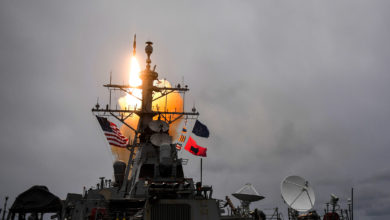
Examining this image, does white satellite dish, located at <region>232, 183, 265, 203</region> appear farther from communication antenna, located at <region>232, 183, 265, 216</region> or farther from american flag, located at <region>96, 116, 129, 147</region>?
american flag, located at <region>96, 116, 129, 147</region>

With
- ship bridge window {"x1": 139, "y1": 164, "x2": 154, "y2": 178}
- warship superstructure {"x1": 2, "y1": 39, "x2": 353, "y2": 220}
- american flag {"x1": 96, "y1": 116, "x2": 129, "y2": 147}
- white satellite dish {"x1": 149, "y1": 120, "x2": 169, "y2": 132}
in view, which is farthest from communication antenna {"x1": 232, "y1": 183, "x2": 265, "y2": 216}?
american flag {"x1": 96, "y1": 116, "x2": 129, "y2": 147}

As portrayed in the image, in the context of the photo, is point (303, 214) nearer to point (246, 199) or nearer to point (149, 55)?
point (246, 199)

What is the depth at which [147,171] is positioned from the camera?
18.9 m

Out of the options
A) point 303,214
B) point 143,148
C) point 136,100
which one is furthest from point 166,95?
point 303,214

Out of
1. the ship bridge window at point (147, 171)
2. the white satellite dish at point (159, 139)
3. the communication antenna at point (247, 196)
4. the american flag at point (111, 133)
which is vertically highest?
the american flag at point (111, 133)

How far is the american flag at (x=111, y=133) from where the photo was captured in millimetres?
23094

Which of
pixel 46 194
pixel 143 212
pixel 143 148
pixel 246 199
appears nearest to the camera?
pixel 143 212

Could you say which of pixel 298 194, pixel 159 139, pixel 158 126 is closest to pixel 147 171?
pixel 159 139

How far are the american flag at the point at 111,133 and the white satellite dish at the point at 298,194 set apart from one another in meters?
10.1

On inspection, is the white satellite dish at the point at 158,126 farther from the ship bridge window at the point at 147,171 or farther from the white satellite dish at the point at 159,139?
the ship bridge window at the point at 147,171

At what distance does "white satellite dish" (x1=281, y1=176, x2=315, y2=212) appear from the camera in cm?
1905

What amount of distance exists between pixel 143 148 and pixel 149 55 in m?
7.79

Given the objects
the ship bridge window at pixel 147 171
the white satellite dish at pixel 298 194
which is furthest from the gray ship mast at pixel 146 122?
the white satellite dish at pixel 298 194

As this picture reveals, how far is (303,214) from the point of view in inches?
747
